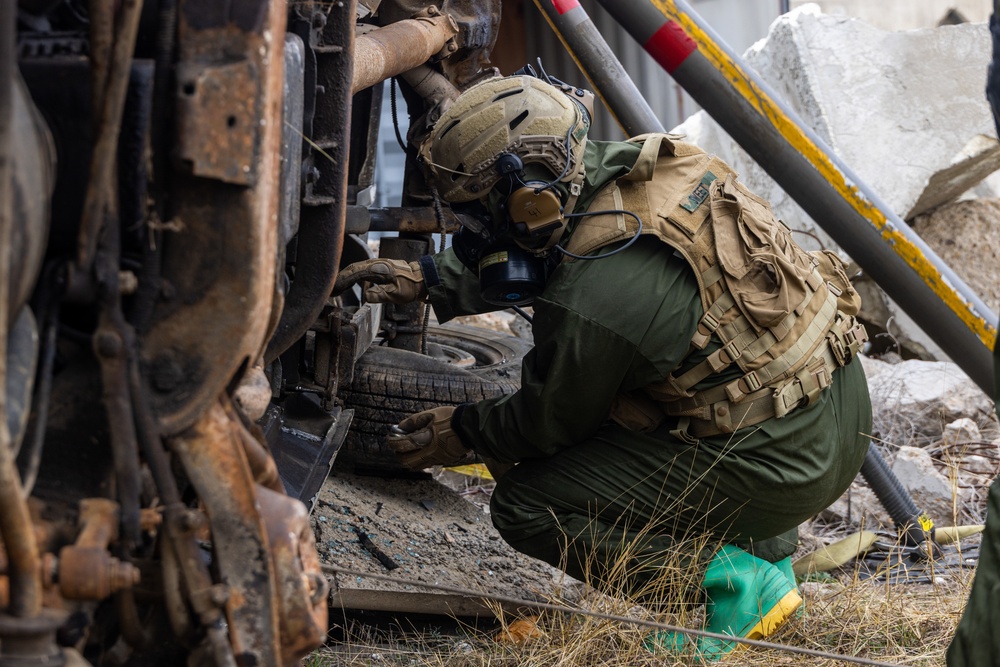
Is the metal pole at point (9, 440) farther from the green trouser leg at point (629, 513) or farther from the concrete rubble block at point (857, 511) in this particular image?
the concrete rubble block at point (857, 511)

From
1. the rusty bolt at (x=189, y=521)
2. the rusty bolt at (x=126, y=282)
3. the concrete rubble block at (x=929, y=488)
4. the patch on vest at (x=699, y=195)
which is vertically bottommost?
the concrete rubble block at (x=929, y=488)

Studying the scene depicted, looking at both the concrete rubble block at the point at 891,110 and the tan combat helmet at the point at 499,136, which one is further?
the concrete rubble block at the point at 891,110

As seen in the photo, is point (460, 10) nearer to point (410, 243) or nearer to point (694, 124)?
point (410, 243)

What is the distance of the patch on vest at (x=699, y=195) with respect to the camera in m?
3.16

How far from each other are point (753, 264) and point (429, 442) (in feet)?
3.83

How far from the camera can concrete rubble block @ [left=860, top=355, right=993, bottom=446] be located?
18.7 feet


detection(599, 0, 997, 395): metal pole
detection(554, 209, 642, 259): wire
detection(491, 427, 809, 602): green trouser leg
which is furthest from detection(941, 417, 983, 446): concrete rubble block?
detection(554, 209, 642, 259): wire

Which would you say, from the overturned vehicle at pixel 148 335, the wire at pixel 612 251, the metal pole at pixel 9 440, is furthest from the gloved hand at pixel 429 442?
the metal pole at pixel 9 440

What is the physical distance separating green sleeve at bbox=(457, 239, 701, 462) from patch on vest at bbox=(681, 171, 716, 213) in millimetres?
138

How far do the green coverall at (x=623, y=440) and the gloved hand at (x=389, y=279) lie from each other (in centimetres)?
5

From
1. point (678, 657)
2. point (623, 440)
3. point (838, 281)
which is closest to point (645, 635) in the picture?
point (678, 657)

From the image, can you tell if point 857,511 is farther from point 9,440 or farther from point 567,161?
point 9,440

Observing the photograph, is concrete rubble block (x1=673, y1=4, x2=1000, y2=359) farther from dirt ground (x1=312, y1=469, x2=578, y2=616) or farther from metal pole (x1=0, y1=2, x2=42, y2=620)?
metal pole (x1=0, y1=2, x2=42, y2=620)

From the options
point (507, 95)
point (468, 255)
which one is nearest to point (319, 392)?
point (468, 255)
